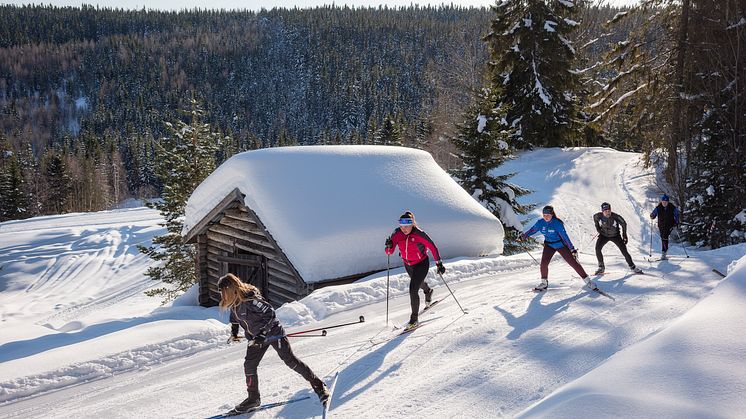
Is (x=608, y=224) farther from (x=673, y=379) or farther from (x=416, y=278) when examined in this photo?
(x=673, y=379)

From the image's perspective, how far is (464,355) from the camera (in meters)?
6.65

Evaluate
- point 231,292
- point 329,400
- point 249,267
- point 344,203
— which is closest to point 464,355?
point 329,400

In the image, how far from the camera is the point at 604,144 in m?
41.2

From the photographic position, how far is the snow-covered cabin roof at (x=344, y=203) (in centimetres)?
1172

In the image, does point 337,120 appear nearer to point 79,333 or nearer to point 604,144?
point 604,144

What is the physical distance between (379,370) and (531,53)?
2934cm

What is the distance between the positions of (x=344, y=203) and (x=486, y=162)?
7.86 meters

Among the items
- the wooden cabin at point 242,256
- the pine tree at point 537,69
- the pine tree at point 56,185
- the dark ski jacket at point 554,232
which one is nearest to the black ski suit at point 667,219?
the dark ski jacket at point 554,232

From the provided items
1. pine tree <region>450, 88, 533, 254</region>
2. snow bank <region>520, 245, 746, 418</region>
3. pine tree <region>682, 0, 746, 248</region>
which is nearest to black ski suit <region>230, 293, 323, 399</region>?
snow bank <region>520, 245, 746, 418</region>

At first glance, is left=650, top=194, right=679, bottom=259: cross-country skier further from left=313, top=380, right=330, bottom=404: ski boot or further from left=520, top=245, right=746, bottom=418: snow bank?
left=313, top=380, right=330, bottom=404: ski boot

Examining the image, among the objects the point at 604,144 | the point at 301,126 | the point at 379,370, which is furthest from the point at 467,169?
the point at 301,126

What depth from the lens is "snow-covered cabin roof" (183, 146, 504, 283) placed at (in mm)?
11719

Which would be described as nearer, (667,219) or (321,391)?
(321,391)

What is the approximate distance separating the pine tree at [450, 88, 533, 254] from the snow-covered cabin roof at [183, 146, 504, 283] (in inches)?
117
